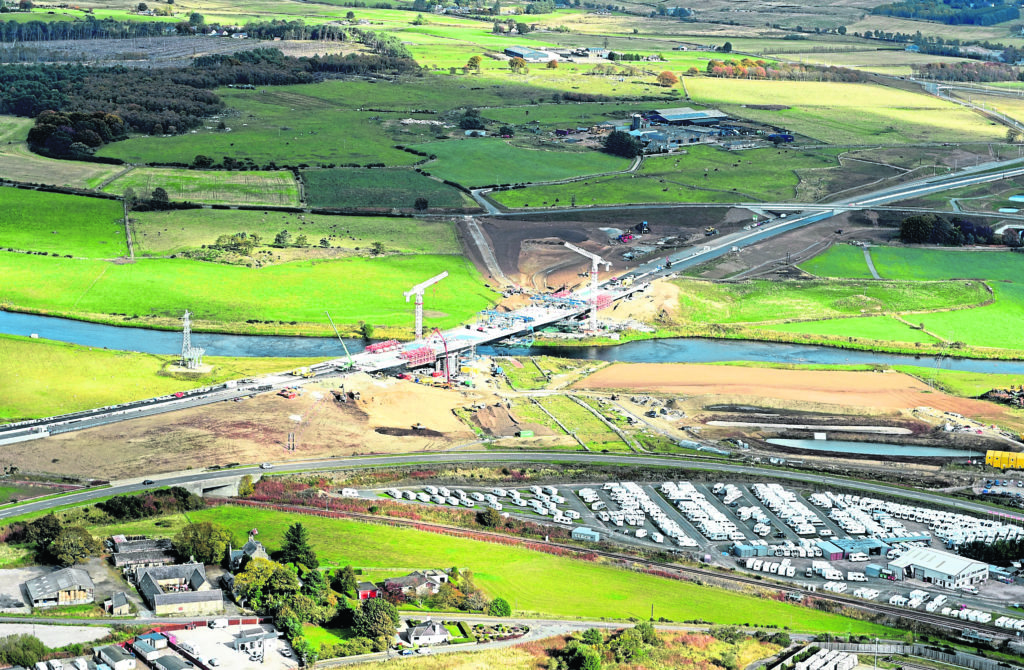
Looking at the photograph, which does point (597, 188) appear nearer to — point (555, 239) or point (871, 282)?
point (555, 239)

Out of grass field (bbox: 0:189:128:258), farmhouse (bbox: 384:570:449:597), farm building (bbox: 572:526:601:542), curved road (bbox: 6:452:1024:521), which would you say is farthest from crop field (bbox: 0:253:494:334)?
farmhouse (bbox: 384:570:449:597)

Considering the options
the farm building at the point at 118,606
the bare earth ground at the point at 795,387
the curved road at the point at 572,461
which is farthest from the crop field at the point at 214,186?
the farm building at the point at 118,606

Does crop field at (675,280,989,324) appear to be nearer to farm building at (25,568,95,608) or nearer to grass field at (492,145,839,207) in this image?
grass field at (492,145,839,207)

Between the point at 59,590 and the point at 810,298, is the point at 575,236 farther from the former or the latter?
the point at 59,590

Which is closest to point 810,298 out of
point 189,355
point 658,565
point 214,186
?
point 189,355

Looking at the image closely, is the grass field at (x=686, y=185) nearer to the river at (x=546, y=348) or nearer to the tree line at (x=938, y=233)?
the tree line at (x=938, y=233)

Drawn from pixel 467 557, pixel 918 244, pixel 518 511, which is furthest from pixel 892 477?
pixel 918 244
